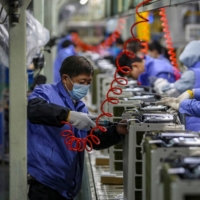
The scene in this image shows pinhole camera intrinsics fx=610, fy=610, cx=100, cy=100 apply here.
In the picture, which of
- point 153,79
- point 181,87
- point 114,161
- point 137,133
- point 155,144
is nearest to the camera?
point 155,144

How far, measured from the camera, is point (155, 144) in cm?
320

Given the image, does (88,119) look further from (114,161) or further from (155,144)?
(114,161)

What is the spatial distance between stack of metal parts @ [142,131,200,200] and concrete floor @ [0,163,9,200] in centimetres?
482

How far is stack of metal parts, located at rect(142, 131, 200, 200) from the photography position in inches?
120

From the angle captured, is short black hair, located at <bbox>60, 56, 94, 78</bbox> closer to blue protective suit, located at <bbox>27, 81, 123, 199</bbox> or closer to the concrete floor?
blue protective suit, located at <bbox>27, 81, 123, 199</bbox>

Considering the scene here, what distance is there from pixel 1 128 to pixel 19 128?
658 cm

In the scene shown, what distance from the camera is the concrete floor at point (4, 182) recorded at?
26.5ft

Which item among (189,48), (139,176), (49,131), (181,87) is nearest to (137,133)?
(139,176)

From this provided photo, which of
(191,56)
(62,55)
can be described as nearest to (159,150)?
(191,56)

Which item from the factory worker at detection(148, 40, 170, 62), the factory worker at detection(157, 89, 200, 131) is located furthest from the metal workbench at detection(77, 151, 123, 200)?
the factory worker at detection(148, 40, 170, 62)

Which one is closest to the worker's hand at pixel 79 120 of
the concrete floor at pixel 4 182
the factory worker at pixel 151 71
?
the concrete floor at pixel 4 182

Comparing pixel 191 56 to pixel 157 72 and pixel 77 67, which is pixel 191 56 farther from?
pixel 77 67

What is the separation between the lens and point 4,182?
8.96 metres

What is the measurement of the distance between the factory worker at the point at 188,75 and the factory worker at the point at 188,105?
868 mm
